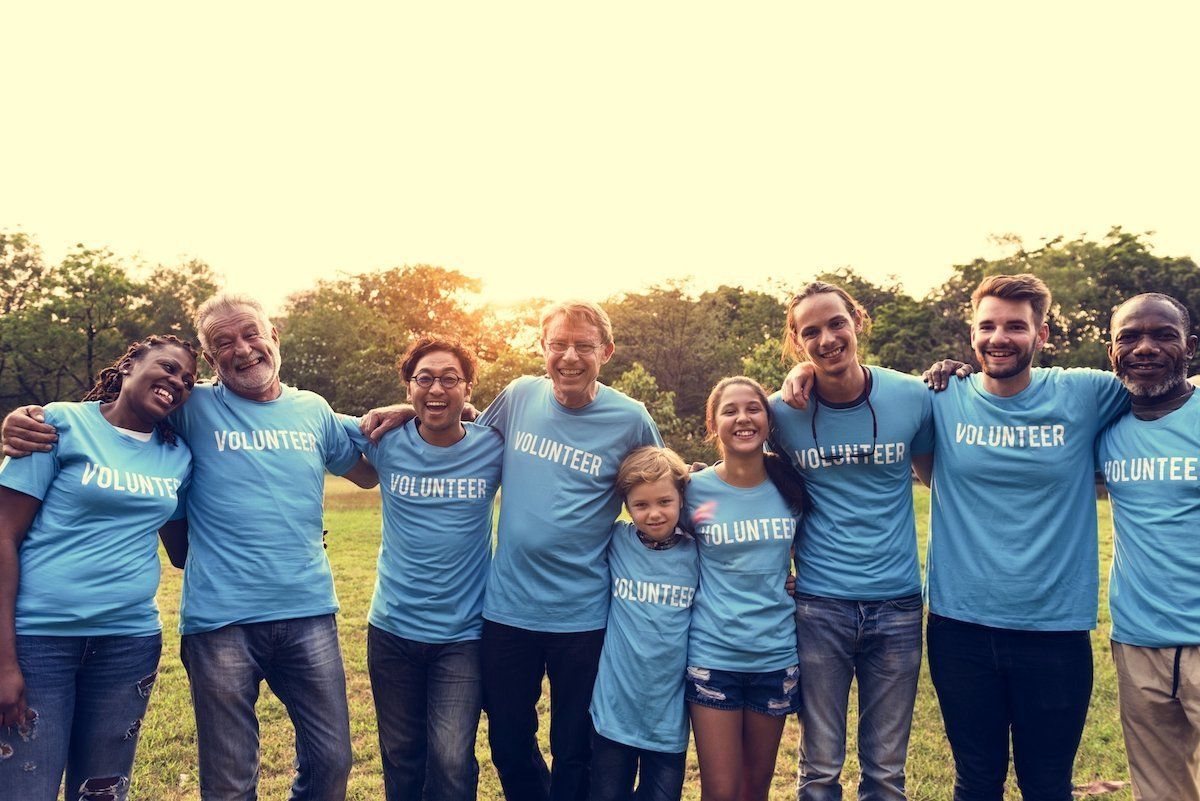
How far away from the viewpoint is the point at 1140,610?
3.56m

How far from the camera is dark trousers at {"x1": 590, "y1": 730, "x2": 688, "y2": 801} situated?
380 cm

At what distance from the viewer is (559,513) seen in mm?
3967

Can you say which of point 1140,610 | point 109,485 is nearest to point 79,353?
point 109,485

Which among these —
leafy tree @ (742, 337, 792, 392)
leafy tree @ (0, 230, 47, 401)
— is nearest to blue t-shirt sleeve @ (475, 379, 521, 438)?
leafy tree @ (742, 337, 792, 392)

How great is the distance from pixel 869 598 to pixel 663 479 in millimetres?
1100

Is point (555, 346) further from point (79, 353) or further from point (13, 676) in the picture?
point (79, 353)

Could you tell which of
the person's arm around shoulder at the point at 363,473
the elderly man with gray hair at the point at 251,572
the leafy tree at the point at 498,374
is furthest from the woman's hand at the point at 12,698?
the leafy tree at the point at 498,374

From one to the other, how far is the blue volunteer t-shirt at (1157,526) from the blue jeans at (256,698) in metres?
3.56

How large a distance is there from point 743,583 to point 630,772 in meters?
1.03

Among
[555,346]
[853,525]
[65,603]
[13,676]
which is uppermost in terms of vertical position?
[555,346]

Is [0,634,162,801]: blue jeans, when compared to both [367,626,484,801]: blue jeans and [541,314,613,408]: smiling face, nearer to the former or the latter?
[367,626,484,801]: blue jeans

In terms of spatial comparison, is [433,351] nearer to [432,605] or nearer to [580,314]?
[580,314]

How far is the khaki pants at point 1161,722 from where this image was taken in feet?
11.4

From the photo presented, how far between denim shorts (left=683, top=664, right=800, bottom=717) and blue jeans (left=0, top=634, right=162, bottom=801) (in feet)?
7.83
